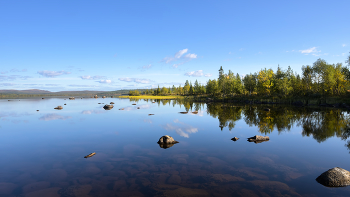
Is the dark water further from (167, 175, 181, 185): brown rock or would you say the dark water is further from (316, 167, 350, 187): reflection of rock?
(316, 167, 350, 187): reflection of rock

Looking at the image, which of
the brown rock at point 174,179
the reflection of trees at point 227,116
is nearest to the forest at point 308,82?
the reflection of trees at point 227,116

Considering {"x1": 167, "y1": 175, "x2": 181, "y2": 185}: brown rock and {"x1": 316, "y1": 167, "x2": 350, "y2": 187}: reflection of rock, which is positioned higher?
{"x1": 316, "y1": 167, "x2": 350, "y2": 187}: reflection of rock

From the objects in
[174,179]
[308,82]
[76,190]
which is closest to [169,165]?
[174,179]

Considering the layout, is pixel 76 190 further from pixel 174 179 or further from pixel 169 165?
pixel 169 165

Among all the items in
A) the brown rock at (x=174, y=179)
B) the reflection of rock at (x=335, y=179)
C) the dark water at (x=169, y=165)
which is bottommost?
the dark water at (x=169, y=165)

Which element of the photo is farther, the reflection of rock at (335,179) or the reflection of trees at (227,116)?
the reflection of trees at (227,116)

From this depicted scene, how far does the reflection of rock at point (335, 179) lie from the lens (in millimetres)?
10562

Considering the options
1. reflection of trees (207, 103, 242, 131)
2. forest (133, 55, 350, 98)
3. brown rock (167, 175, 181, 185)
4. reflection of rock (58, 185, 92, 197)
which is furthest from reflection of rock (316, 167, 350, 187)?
forest (133, 55, 350, 98)

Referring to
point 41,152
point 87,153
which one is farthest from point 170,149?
point 41,152

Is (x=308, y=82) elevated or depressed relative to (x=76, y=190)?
elevated

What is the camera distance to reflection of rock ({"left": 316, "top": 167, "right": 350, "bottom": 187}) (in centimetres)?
1056

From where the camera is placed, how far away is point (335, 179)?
10.7 metres

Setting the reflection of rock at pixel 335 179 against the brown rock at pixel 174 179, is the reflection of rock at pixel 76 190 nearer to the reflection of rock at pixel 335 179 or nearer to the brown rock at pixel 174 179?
the brown rock at pixel 174 179

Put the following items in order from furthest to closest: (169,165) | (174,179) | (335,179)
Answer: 1. (169,165)
2. (174,179)
3. (335,179)
